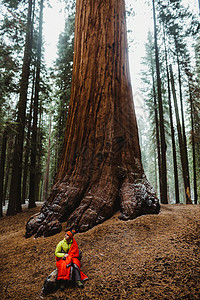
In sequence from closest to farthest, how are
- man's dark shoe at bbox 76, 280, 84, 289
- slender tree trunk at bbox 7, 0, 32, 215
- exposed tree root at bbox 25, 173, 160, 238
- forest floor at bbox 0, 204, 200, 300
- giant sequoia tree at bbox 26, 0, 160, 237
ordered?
forest floor at bbox 0, 204, 200, 300 < man's dark shoe at bbox 76, 280, 84, 289 < exposed tree root at bbox 25, 173, 160, 238 < giant sequoia tree at bbox 26, 0, 160, 237 < slender tree trunk at bbox 7, 0, 32, 215

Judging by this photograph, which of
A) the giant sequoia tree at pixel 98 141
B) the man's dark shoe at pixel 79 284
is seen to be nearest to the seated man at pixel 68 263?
the man's dark shoe at pixel 79 284

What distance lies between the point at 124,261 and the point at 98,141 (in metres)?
2.65

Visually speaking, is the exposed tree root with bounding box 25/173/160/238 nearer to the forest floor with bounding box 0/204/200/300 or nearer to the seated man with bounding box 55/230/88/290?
the forest floor with bounding box 0/204/200/300

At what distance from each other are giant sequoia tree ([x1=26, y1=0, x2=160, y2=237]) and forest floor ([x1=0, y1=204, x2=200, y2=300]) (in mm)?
365

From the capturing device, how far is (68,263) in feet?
7.48

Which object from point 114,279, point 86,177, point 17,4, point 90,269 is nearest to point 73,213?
point 86,177

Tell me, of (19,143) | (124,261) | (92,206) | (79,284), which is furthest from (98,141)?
(19,143)

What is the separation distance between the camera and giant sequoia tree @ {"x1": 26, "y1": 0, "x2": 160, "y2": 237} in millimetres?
3730

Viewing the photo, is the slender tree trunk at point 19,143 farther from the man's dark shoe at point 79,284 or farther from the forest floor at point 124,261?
the man's dark shoe at point 79,284

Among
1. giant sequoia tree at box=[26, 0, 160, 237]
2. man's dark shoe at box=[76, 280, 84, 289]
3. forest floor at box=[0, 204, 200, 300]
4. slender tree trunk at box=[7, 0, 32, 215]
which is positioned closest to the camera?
forest floor at box=[0, 204, 200, 300]

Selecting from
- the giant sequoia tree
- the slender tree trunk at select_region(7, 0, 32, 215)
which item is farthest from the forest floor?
the slender tree trunk at select_region(7, 0, 32, 215)

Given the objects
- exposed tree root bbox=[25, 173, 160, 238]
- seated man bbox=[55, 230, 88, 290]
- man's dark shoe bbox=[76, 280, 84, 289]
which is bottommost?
man's dark shoe bbox=[76, 280, 84, 289]

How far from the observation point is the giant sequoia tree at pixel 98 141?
147 inches

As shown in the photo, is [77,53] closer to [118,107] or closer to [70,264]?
[118,107]
